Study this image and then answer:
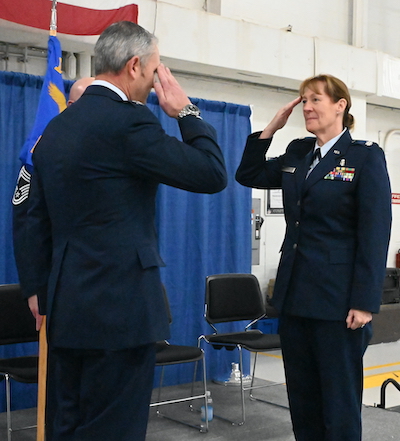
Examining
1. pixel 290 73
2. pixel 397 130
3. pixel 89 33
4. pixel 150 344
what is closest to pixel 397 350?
pixel 397 130

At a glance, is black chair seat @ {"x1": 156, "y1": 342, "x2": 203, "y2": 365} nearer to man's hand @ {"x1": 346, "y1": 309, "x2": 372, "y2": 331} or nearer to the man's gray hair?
man's hand @ {"x1": 346, "y1": 309, "x2": 372, "y2": 331}

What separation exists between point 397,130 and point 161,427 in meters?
5.78

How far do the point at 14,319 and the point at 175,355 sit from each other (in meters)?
0.92

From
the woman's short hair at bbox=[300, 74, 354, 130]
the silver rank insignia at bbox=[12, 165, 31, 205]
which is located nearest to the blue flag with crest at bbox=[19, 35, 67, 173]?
the silver rank insignia at bbox=[12, 165, 31, 205]

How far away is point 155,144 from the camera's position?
5.01ft

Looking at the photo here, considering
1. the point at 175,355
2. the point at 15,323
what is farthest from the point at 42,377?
the point at 175,355

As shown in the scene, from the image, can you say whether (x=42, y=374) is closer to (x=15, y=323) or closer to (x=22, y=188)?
(x=15, y=323)

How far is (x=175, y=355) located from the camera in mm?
3547

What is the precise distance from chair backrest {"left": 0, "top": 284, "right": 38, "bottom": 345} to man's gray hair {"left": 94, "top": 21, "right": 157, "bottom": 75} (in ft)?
6.87

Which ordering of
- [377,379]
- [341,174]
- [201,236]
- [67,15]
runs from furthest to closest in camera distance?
[377,379] < [201,236] < [67,15] < [341,174]

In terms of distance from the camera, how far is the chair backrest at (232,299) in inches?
164

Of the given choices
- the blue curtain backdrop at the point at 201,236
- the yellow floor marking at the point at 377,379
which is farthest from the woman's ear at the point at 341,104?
the yellow floor marking at the point at 377,379

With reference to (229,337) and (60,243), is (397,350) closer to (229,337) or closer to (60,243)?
(229,337)

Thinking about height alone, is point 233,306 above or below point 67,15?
below
